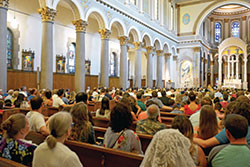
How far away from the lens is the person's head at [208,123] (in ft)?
9.27

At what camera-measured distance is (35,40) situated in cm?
1616

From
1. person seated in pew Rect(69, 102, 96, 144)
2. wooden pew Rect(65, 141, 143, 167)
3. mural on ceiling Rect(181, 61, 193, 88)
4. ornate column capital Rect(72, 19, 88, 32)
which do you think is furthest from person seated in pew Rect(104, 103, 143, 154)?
mural on ceiling Rect(181, 61, 193, 88)

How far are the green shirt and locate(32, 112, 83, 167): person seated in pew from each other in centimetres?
125

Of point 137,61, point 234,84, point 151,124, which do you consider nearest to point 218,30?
point 234,84

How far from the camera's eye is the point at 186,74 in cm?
2909

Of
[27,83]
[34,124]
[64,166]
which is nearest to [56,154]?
[64,166]

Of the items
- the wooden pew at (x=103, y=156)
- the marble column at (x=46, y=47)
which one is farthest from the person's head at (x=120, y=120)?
the marble column at (x=46, y=47)

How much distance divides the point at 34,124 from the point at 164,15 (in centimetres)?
2500

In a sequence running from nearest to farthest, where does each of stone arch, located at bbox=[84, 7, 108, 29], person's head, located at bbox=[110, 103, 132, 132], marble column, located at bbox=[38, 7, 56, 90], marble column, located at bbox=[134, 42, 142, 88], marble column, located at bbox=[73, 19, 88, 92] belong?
person's head, located at bbox=[110, 103, 132, 132], marble column, located at bbox=[38, 7, 56, 90], marble column, located at bbox=[73, 19, 88, 92], stone arch, located at bbox=[84, 7, 108, 29], marble column, located at bbox=[134, 42, 142, 88]

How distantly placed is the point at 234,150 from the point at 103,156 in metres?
1.46

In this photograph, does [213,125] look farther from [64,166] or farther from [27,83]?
[27,83]

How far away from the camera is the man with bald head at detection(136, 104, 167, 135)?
3318 millimetres

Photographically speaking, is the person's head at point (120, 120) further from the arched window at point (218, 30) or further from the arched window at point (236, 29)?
the arched window at point (218, 30)

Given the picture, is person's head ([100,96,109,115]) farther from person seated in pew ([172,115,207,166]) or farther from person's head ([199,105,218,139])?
person seated in pew ([172,115,207,166])
